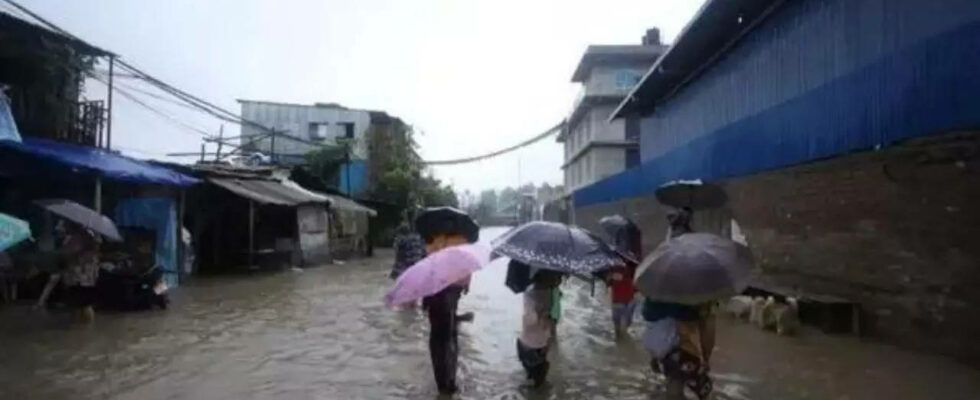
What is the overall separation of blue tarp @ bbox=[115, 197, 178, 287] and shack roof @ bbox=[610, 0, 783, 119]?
12082mm

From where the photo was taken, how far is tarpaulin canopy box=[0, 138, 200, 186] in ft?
44.3

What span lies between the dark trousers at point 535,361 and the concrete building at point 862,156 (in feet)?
13.7

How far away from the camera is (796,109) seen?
11375 millimetres

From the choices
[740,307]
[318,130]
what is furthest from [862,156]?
[318,130]

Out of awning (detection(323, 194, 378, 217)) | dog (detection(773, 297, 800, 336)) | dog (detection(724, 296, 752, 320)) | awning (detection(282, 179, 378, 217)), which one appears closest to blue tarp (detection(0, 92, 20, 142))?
dog (detection(724, 296, 752, 320))

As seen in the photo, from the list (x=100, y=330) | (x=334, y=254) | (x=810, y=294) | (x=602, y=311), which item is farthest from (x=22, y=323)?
(x=334, y=254)

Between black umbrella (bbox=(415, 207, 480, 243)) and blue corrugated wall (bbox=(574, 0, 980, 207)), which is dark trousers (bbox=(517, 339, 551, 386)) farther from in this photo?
blue corrugated wall (bbox=(574, 0, 980, 207))

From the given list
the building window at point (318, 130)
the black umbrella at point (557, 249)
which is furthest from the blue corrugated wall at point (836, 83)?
the building window at point (318, 130)

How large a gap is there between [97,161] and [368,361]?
901 centimetres

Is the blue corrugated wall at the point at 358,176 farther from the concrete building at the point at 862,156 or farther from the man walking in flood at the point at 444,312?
the man walking in flood at the point at 444,312

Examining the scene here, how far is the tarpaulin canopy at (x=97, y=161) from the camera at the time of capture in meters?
13.5

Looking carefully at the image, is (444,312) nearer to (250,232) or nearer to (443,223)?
(443,223)

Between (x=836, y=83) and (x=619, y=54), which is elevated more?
(x=619, y=54)

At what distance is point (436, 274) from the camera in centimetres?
628
